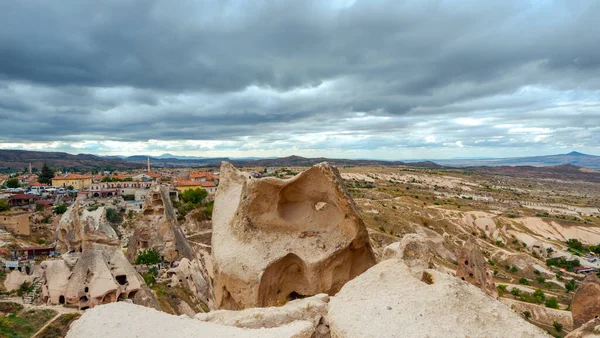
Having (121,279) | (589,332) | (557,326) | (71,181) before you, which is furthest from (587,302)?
(71,181)

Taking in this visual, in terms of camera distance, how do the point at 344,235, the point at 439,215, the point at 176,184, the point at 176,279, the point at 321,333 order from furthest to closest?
the point at 176,184 → the point at 439,215 → the point at 176,279 → the point at 344,235 → the point at 321,333

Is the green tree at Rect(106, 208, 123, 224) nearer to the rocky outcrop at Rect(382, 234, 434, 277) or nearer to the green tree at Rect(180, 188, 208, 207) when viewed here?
the green tree at Rect(180, 188, 208, 207)

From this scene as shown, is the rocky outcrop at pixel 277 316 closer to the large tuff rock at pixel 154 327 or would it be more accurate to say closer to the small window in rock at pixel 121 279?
the large tuff rock at pixel 154 327

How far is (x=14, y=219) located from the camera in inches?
1779

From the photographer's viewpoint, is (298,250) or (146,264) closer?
(298,250)

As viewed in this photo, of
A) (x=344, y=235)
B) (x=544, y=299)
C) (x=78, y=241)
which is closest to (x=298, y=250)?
(x=344, y=235)

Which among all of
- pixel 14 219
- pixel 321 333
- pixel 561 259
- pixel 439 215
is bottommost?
pixel 561 259

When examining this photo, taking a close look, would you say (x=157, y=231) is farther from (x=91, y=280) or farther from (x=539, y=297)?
(x=539, y=297)

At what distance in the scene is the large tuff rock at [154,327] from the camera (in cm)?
809

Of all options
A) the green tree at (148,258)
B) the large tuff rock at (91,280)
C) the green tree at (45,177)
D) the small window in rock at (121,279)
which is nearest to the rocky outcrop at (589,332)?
the large tuff rock at (91,280)

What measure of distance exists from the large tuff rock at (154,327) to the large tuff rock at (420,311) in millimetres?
1105

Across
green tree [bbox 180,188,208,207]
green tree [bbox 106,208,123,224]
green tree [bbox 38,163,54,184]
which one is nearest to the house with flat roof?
green tree [bbox 38,163,54,184]

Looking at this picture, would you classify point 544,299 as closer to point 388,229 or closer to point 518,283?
point 518,283

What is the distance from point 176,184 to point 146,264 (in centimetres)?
6621
